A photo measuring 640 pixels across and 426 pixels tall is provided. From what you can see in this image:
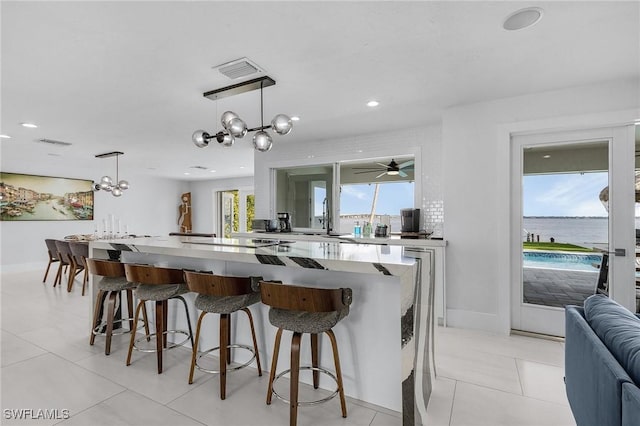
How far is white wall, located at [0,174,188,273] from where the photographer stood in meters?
6.77

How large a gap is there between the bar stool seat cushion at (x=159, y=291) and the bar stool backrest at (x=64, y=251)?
377cm

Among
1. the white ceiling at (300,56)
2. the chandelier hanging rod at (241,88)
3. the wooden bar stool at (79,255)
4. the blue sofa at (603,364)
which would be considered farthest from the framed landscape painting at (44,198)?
the blue sofa at (603,364)

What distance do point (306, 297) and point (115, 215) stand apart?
344 inches

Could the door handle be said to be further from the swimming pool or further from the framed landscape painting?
the framed landscape painting

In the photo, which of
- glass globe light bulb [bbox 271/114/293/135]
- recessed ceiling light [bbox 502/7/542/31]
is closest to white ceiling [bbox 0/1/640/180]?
recessed ceiling light [bbox 502/7/542/31]

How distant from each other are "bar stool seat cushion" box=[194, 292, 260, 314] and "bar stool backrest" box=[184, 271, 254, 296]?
0.32 feet

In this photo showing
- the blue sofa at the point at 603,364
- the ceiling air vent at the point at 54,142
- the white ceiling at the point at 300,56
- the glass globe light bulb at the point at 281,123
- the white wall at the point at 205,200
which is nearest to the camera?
the blue sofa at the point at 603,364

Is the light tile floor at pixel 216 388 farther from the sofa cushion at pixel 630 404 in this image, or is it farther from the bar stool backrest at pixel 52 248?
the bar stool backrest at pixel 52 248

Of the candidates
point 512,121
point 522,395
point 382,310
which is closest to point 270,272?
point 382,310

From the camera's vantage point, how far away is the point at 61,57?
96.2 inches

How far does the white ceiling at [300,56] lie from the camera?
1.92 m

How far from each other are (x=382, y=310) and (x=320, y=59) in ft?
6.26

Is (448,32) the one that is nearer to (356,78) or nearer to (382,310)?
(356,78)

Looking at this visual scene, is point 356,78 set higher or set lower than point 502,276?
higher
